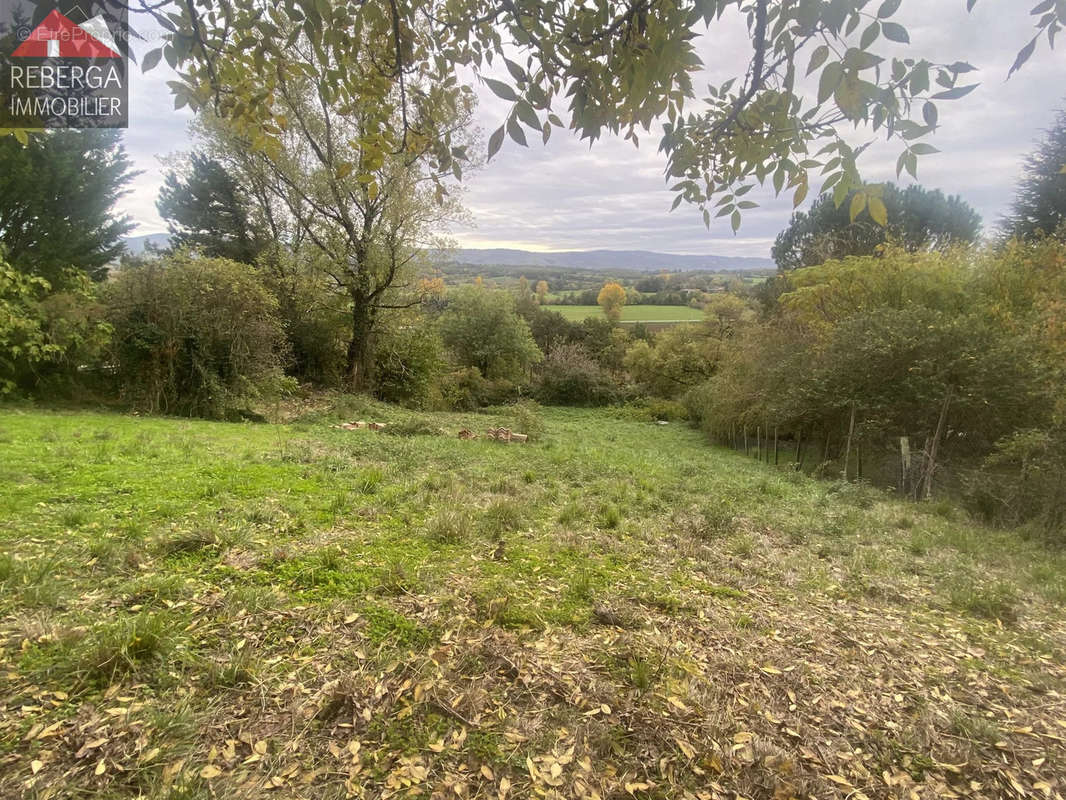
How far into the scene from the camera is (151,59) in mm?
1731

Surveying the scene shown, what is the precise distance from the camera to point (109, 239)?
51.6 ft

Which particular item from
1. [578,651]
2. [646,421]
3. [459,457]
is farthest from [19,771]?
[646,421]

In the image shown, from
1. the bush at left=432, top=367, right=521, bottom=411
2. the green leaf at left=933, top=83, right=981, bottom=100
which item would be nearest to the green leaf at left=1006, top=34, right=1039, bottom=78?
the green leaf at left=933, top=83, right=981, bottom=100

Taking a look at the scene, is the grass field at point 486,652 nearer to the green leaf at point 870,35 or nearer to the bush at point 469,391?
the green leaf at point 870,35

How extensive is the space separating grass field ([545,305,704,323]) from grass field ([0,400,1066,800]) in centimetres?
3309

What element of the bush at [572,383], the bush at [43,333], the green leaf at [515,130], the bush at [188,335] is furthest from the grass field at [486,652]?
the bush at [572,383]

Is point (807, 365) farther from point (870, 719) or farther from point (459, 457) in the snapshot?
point (870, 719)

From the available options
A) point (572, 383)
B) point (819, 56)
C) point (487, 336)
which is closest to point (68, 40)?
point (819, 56)

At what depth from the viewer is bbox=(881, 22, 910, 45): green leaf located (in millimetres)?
1188

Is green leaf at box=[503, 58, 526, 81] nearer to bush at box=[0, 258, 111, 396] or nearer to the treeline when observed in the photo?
the treeline

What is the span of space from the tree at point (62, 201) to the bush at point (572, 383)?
18.6 meters

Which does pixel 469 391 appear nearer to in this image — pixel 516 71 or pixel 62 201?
pixel 62 201

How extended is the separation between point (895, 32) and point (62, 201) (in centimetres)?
2038

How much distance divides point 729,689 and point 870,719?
55 centimetres
